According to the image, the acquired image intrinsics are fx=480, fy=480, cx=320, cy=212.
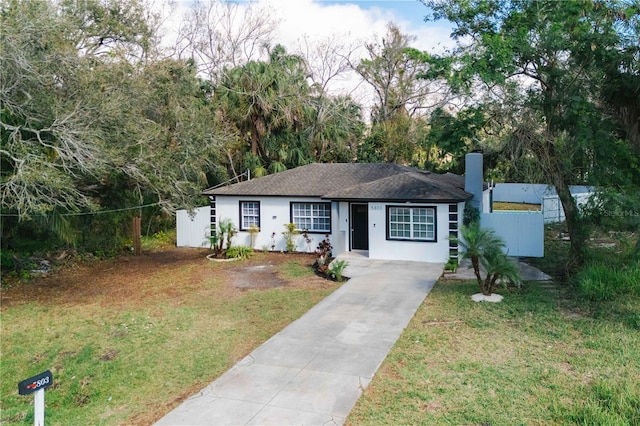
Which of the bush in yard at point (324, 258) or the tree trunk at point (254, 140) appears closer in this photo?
the bush in yard at point (324, 258)

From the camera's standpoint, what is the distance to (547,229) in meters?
22.3

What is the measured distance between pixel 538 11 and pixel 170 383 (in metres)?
11.4

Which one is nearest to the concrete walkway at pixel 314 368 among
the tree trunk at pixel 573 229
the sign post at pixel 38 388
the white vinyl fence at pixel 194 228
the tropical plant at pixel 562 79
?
the sign post at pixel 38 388

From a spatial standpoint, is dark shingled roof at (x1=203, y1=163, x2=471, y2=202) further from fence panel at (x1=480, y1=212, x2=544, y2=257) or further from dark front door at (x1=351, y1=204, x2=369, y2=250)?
fence panel at (x1=480, y1=212, x2=544, y2=257)

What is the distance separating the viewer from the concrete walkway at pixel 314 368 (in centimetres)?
582

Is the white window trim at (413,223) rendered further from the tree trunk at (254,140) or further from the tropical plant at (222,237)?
the tree trunk at (254,140)

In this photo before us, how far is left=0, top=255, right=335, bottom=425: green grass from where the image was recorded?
6.58 m

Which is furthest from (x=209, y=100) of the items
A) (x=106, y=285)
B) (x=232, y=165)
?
(x=106, y=285)

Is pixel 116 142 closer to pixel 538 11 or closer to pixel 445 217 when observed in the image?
pixel 445 217

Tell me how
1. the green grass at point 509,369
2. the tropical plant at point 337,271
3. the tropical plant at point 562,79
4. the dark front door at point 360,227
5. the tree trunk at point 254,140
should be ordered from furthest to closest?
1. the tree trunk at point 254,140
2. the dark front door at point 360,227
3. the tropical plant at point 337,271
4. the tropical plant at point 562,79
5. the green grass at point 509,369

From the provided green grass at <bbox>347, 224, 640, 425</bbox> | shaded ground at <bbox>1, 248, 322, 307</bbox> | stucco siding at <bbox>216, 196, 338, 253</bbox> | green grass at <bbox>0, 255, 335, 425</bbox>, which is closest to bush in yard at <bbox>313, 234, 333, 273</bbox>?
shaded ground at <bbox>1, 248, 322, 307</bbox>

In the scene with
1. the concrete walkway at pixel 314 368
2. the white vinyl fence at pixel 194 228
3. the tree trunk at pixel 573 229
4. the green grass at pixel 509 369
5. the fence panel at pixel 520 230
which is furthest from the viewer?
the white vinyl fence at pixel 194 228

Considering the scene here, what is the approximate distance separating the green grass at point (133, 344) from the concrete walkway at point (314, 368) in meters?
0.42

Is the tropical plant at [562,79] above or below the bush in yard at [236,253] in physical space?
above
